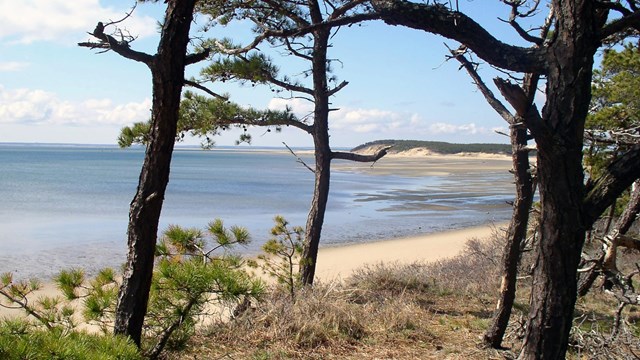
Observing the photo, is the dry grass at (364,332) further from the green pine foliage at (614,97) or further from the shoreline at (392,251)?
the shoreline at (392,251)

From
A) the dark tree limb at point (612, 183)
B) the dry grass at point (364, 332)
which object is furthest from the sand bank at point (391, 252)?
the dark tree limb at point (612, 183)

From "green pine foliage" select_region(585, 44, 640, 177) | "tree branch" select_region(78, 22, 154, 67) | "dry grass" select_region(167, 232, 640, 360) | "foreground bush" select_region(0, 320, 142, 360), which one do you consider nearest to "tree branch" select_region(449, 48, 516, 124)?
"dry grass" select_region(167, 232, 640, 360)

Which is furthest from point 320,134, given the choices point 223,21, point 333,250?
point 333,250

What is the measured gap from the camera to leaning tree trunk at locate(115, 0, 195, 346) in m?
4.00

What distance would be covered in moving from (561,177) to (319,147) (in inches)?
220

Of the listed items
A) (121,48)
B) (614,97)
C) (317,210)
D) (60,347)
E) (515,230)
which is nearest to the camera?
(60,347)

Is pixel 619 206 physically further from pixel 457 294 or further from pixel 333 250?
pixel 333 250

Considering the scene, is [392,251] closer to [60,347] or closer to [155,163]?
[155,163]

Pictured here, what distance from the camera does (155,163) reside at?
13.2 ft

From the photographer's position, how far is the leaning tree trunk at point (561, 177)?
11.8ft

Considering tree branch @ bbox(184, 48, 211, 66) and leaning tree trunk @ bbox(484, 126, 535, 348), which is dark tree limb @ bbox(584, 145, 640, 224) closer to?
leaning tree trunk @ bbox(484, 126, 535, 348)

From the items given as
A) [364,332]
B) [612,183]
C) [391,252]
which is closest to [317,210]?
[364,332]

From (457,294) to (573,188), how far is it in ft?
20.0

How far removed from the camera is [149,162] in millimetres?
4035
